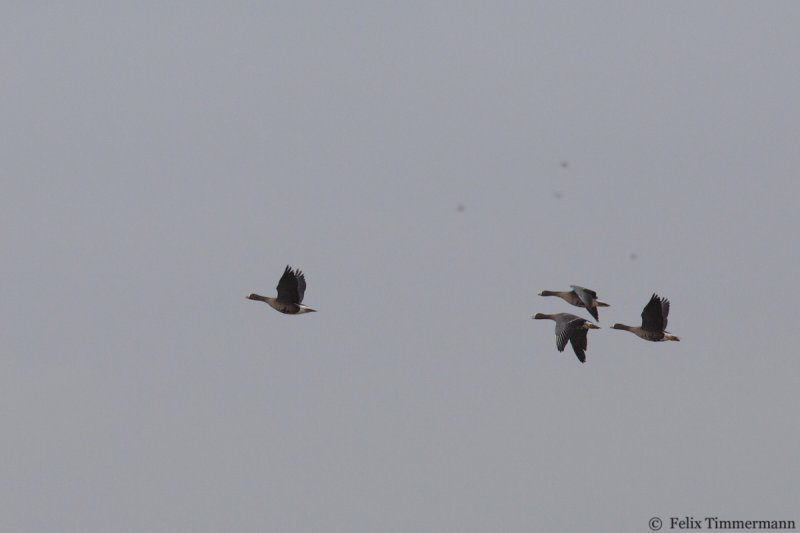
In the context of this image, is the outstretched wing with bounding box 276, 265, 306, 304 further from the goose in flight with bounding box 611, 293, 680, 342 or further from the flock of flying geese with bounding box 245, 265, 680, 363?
the goose in flight with bounding box 611, 293, 680, 342

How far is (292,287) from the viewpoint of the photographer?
60.2m

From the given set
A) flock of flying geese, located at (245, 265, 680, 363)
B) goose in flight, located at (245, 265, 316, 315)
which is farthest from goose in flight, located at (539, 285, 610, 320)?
goose in flight, located at (245, 265, 316, 315)

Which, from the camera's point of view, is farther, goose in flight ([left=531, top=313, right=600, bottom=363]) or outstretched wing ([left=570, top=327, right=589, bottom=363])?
outstretched wing ([left=570, top=327, right=589, bottom=363])

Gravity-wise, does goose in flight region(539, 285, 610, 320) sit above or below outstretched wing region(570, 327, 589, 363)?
above

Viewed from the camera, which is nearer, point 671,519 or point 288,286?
point 288,286

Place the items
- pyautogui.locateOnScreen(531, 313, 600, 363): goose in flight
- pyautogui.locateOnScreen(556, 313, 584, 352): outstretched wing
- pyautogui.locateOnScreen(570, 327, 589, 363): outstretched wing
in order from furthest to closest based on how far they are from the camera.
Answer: pyautogui.locateOnScreen(570, 327, 589, 363): outstretched wing → pyautogui.locateOnScreen(531, 313, 600, 363): goose in flight → pyautogui.locateOnScreen(556, 313, 584, 352): outstretched wing

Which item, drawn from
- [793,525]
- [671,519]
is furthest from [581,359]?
[793,525]

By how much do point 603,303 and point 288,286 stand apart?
1232cm

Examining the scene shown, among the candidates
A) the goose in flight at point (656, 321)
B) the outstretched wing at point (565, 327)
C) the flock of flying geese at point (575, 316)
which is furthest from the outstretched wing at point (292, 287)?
the goose in flight at point (656, 321)

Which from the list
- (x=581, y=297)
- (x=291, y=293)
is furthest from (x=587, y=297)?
(x=291, y=293)

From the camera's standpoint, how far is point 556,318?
6156 cm

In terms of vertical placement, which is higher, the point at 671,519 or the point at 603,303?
the point at 603,303

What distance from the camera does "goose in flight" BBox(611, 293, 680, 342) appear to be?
61.6 meters

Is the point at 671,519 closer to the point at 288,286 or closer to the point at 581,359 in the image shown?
the point at 581,359
